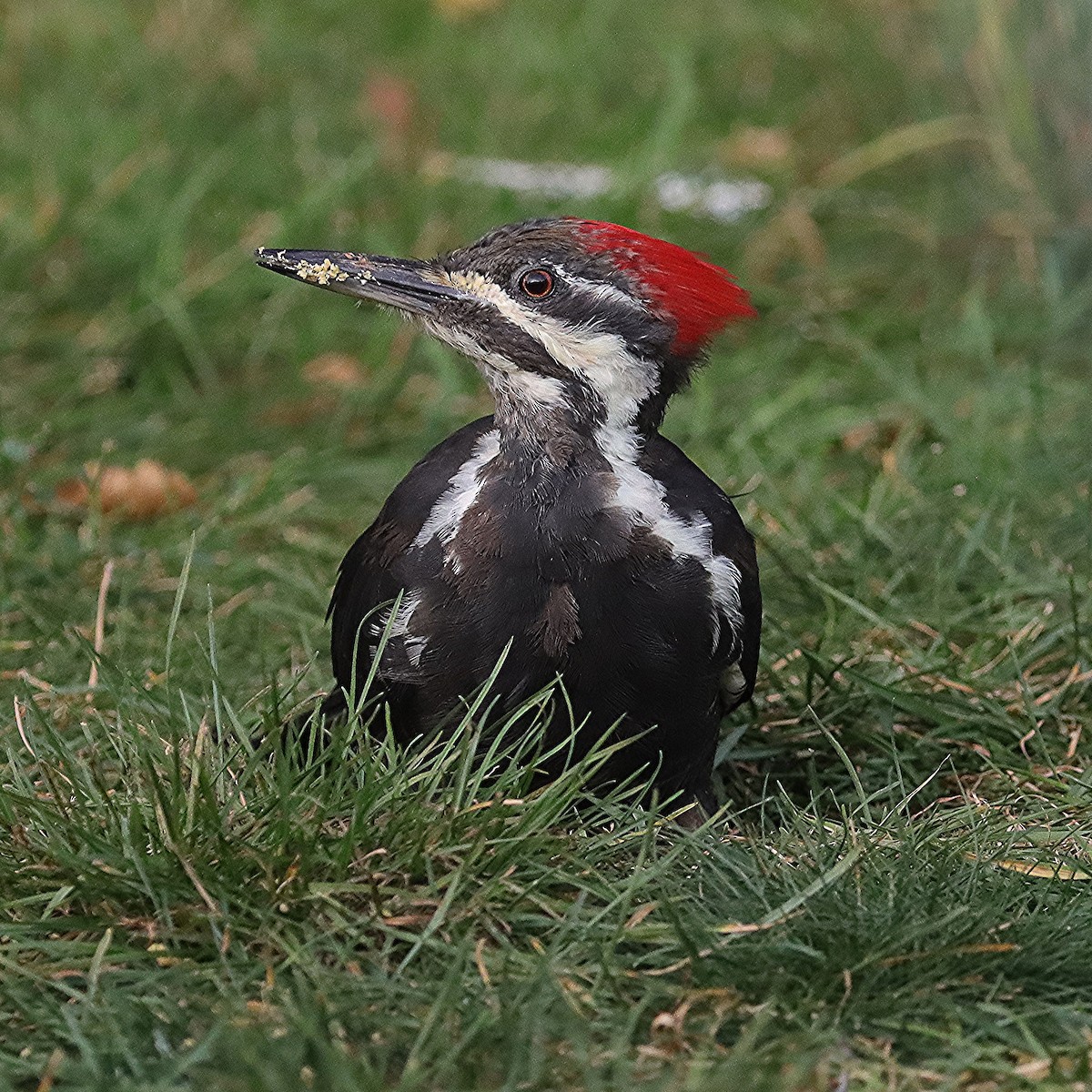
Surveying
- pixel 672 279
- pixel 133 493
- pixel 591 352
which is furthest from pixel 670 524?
pixel 133 493

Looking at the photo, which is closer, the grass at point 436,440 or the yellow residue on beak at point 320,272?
the grass at point 436,440

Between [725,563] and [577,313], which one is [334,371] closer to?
[577,313]

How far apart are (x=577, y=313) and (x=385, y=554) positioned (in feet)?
1.95

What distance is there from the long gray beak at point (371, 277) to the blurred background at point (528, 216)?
832 mm

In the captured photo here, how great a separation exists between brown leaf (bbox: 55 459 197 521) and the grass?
56mm

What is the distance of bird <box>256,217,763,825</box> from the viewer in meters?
3.32

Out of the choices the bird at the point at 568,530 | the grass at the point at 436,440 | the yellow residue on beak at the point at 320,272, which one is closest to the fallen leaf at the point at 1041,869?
the grass at the point at 436,440

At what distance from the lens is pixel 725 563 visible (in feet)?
11.3

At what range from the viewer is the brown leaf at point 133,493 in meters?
5.08

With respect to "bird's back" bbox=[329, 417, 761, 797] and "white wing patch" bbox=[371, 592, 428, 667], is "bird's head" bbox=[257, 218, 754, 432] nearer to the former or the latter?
"bird's back" bbox=[329, 417, 761, 797]

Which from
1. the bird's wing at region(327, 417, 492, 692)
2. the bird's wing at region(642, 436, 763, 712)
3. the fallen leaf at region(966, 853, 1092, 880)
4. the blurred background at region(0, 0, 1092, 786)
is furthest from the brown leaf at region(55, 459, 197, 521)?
the fallen leaf at region(966, 853, 1092, 880)

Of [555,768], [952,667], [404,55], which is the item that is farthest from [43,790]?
[404,55]

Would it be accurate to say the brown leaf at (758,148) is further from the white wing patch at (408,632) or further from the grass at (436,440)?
the white wing patch at (408,632)

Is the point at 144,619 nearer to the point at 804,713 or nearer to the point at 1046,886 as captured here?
the point at 804,713
